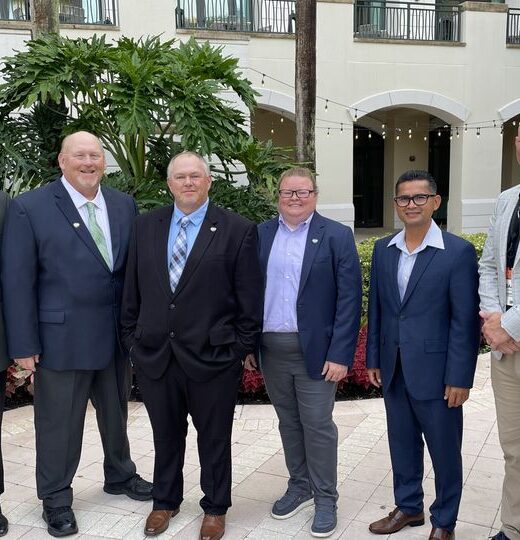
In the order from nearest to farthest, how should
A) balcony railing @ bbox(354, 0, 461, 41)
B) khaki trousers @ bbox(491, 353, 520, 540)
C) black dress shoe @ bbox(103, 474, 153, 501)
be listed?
khaki trousers @ bbox(491, 353, 520, 540)
black dress shoe @ bbox(103, 474, 153, 501)
balcony railing @ bbox(354, 0, 461, 41)

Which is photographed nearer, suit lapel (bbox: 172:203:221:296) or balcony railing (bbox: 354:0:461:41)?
suit lapel (bbox: 172:203:221:296)

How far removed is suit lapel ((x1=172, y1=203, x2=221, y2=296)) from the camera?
10.2 ft

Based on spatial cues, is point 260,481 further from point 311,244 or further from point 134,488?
point 311,244

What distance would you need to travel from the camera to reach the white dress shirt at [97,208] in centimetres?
337

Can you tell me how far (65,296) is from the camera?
10.7 feet

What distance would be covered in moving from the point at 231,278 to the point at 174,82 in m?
3.02

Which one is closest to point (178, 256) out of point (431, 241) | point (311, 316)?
point (311, 316)

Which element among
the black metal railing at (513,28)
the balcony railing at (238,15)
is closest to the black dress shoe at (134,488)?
the balcony railing at (238,15)

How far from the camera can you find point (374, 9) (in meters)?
15.5

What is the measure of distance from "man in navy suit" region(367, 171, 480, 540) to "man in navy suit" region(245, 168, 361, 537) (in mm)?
175

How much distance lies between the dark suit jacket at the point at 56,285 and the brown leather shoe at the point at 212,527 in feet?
3.31

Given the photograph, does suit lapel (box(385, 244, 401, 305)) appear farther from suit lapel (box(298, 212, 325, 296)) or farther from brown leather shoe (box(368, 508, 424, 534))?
brown leather shoe (box(368, 508, 424, 534))

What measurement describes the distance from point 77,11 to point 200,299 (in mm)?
11139

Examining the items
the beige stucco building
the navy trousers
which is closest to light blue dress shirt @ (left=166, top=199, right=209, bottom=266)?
the navy trousers
